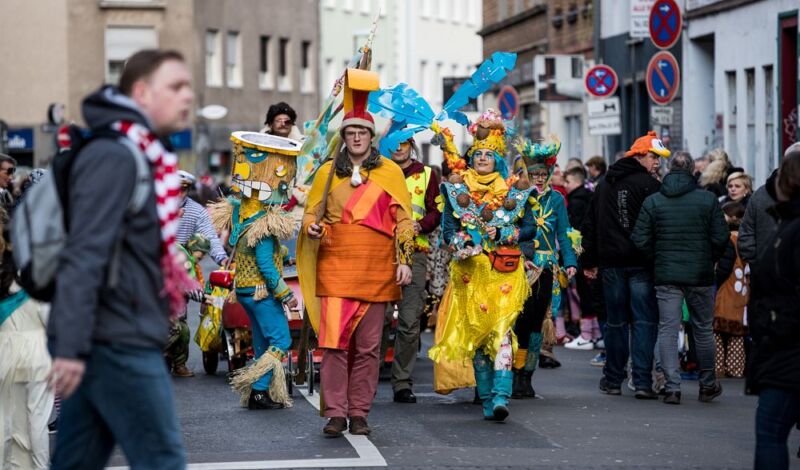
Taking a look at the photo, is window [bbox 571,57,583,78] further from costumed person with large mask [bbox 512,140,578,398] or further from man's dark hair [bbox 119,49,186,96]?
man's dark hair [bbox 119,49,186,96]

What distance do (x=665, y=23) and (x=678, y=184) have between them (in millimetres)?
10376

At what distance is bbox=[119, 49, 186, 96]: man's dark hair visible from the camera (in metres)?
6.33

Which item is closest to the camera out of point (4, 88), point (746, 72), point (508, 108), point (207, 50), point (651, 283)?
point (651, 283)

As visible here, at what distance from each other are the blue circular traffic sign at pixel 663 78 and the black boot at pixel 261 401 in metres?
11.9

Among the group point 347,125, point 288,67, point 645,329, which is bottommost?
point 645,329

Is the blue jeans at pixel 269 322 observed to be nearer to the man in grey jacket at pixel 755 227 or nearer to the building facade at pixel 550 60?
the man in grey jacket at pixel 755 227

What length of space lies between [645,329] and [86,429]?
26.8 ft

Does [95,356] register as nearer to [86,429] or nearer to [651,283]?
[86,429]

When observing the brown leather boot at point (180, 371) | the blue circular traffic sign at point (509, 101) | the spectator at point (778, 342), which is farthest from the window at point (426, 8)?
the spectator at point (778, 342)

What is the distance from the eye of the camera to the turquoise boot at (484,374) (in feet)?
40.3

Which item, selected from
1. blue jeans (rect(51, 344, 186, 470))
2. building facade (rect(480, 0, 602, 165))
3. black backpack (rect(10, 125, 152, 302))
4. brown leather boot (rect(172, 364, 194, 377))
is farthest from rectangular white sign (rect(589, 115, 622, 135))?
blue jeans (rect(51, 344, 186, 470))

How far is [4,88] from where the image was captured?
195ft

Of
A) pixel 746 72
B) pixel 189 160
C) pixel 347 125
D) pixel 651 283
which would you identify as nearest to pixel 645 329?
pixel 651 283

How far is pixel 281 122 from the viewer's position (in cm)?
1319
